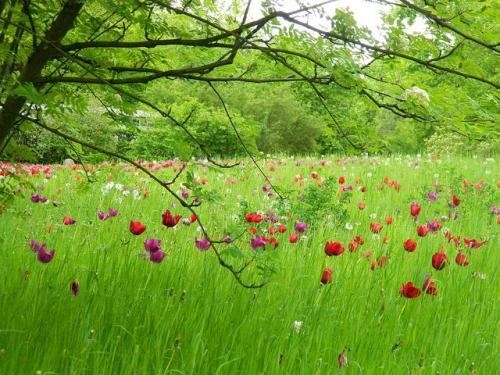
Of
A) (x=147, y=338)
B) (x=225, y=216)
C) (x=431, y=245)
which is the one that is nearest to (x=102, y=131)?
(x=225, y=216)

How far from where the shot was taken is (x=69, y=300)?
220 centimetres

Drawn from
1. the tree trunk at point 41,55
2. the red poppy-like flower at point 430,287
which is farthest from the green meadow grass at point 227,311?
the tree trunk at point 41,55

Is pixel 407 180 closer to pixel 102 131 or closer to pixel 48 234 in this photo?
pixel 48 234

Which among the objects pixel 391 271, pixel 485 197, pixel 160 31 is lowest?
pixel 391 271

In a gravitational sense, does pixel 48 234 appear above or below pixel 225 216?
below

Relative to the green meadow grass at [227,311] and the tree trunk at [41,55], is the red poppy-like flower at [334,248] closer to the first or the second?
the green meadow grass at [227,311]

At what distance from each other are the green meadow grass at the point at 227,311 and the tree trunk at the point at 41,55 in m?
0.70

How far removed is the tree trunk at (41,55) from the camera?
71.4 inches

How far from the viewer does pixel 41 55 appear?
1867 mm

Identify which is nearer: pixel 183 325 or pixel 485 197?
pixel 183 325

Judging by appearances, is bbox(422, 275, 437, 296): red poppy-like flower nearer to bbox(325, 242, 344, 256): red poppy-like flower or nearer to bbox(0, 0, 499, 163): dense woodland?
bbox(325, 242, 344, 256): red poppy-like flower

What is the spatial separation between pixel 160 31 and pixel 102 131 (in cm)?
1544

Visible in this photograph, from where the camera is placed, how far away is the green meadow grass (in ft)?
5.99

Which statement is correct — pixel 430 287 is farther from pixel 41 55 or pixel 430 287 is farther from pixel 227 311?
pixel 41 55
